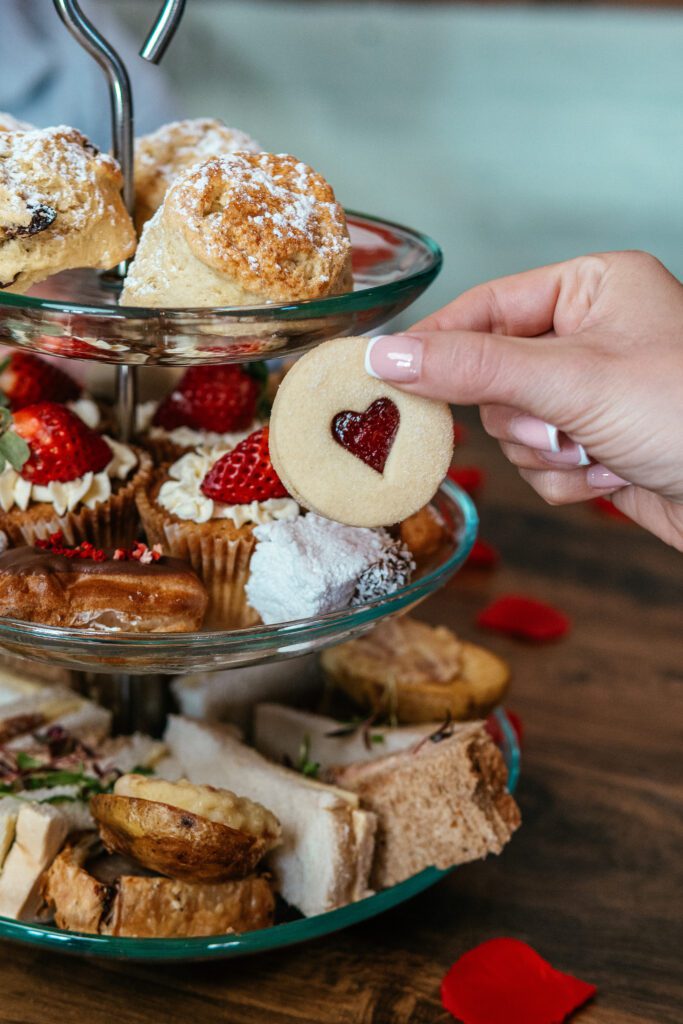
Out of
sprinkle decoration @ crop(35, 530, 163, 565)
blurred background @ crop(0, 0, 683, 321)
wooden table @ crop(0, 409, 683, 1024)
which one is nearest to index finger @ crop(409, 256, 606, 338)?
sprinkle decoration @ crop(35, 530, 163, 565)

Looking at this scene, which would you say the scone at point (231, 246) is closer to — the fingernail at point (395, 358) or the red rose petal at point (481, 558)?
the fingernail at point (395, 358)

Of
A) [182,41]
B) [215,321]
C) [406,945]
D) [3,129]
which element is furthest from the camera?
[182,41]

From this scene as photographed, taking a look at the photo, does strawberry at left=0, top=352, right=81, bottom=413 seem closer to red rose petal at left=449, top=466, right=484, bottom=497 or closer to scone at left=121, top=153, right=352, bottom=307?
scone at left=121, top=153, right=352, bottom=307


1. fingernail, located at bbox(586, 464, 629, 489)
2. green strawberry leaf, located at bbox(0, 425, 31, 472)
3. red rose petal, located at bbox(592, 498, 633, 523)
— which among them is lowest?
red rose petal, located at bbox(592, 498, 633, 523)

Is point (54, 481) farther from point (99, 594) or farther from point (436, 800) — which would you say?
point (436, 800)

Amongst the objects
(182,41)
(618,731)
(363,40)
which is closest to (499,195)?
(363,40)

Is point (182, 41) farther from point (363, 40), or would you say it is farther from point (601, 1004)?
point (601, 1004)
